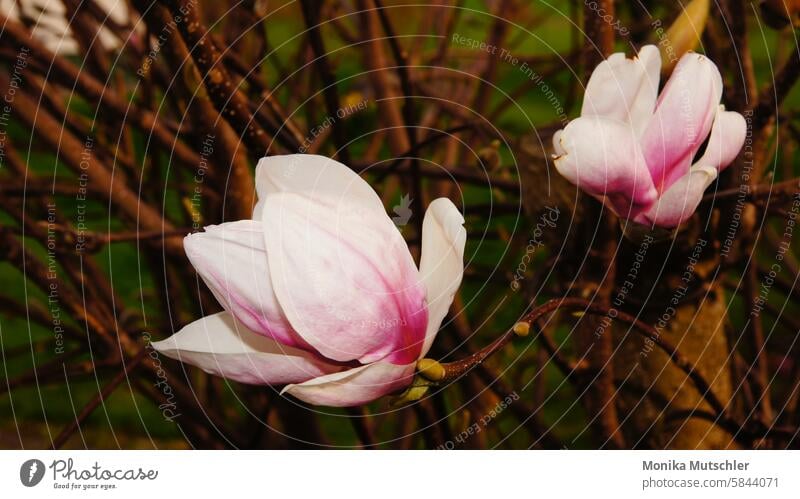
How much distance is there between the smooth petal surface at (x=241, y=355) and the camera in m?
0.28

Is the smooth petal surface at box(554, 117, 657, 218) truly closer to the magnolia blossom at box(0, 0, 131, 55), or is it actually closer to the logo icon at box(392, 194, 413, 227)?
the logo icon at box(392, 194, 413, 227)

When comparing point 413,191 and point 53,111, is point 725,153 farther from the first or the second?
point 53,111

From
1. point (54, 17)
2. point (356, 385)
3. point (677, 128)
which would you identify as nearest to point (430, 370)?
point (356, 385)

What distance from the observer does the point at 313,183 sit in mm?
301

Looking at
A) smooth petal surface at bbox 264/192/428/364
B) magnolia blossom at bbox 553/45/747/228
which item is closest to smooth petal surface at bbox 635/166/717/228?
magnolia blossom at bbox 553/45/747/228

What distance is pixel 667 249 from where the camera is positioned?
14.0 inches

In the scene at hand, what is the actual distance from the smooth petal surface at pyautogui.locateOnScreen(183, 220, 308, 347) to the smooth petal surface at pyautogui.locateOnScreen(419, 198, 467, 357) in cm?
5

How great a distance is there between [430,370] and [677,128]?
133 millimetres

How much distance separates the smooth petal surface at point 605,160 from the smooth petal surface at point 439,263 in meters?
0.06

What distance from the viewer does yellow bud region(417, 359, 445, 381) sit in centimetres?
29

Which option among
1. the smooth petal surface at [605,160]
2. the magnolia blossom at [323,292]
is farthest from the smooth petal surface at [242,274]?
the smooth petal surface at [605,160]

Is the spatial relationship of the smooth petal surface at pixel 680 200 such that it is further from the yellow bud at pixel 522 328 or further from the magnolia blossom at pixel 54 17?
the magnolia blossom at pixel 54 17

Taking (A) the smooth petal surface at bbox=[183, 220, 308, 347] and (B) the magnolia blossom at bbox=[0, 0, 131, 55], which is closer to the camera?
(A) the smooth petal surface at bbox=[183, 220, 308, 347]
